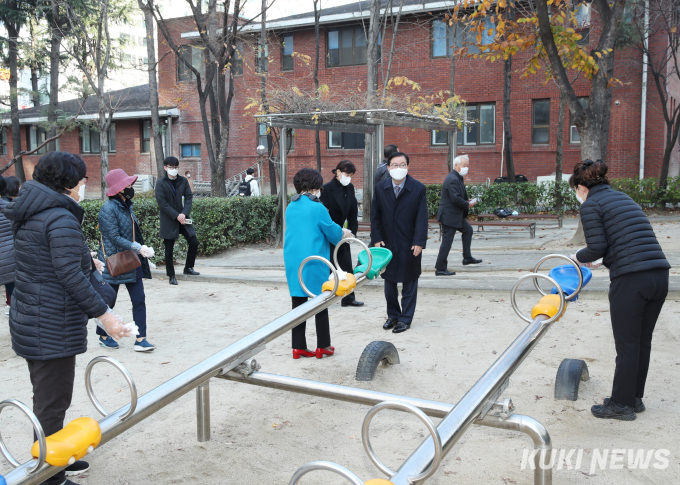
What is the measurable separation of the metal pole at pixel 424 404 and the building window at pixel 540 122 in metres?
21.6

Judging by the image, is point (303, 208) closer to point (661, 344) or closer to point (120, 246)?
point (120, 246)

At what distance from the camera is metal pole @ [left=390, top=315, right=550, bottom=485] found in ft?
6.63

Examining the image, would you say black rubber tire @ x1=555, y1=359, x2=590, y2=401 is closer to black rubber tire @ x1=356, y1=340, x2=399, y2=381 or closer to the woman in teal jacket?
black rubber tire @ x1=356, y1=340, x2=399, y2=381

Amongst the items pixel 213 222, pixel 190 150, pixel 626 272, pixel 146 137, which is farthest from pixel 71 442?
pixel 146 137

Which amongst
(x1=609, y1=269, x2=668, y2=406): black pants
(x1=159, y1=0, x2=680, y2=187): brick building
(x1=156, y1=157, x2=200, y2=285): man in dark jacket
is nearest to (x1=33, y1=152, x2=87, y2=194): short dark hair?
(x1=609, y1=269, x2=668, y2=406): black pants

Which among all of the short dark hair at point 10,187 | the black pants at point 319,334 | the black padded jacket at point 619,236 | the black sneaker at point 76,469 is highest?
the short dark hair at point 10,187

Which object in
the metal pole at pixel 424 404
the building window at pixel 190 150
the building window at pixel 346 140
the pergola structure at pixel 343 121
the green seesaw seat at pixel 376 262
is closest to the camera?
the metal pole at pixel 424 404

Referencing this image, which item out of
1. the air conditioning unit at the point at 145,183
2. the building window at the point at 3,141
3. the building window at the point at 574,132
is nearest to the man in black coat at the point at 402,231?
the building window at the point at 574,132

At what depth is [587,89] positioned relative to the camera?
21719 mm

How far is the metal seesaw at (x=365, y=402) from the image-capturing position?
6.78 ft

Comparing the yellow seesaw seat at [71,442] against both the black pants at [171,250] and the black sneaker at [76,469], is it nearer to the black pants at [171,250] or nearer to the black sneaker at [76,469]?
the black sneaker at [76,469]

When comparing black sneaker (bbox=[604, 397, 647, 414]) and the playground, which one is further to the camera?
black sneaker (bbox=[604, 397, 647, 414])

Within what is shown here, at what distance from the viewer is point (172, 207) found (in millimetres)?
9086

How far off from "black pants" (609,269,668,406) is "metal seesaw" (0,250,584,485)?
0.40 meters
